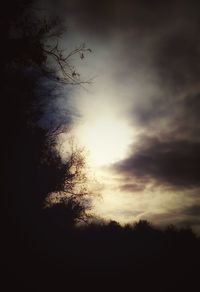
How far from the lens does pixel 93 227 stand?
24.5 meters

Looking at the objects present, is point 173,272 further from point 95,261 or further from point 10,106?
point 10,106

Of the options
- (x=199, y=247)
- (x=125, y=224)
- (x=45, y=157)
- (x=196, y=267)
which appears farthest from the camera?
(x=125, y=224)

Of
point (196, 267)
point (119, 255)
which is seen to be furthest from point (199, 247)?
point (119, 255)

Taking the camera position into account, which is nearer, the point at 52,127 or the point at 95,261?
the point at 95,261

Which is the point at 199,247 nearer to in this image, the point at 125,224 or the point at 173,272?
the point at 173,272

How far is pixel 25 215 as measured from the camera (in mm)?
19469

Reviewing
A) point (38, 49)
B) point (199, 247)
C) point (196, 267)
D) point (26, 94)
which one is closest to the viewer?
point (38, 49)

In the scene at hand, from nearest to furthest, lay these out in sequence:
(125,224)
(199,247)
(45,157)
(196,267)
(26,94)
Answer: (196,267) → (26,94) → (199,247) → (45,157) → (125,224)

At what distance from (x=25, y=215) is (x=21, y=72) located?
771 cm

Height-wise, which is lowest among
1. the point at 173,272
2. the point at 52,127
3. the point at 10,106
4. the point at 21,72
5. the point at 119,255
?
the point at 173,272

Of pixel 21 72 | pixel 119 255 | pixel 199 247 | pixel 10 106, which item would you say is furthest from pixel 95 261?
pixel 21 72

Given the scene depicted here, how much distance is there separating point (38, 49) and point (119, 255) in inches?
423

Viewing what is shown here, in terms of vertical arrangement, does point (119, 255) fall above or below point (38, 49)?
below

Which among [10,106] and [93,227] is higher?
[10,106]
